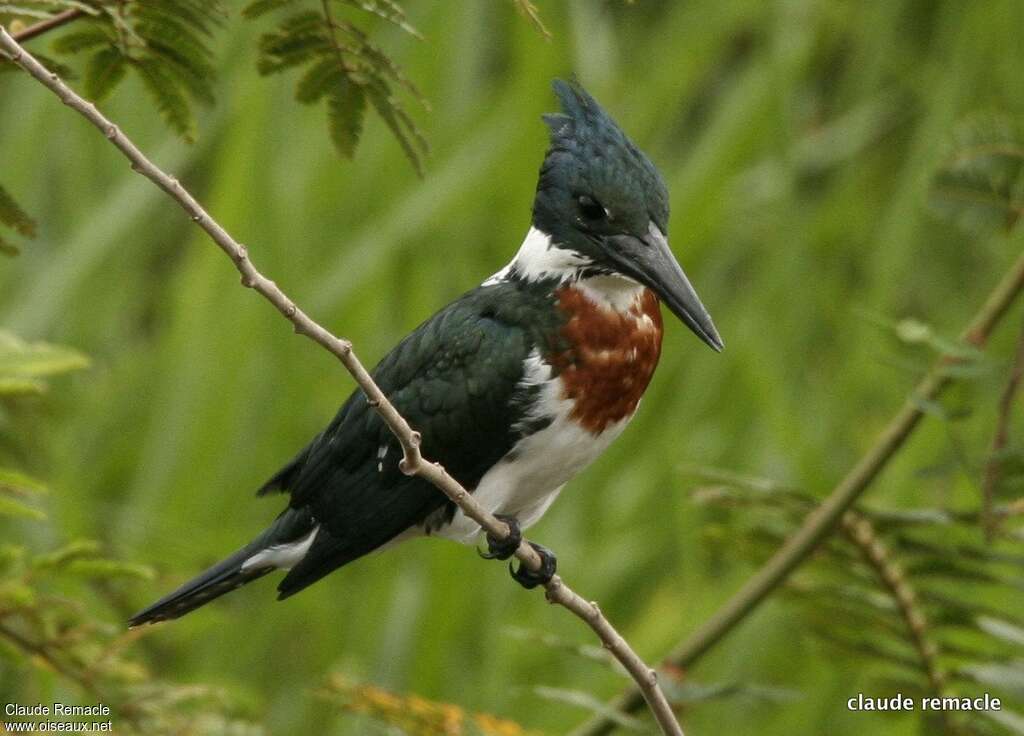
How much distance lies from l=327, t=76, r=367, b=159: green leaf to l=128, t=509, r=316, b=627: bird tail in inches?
23.4

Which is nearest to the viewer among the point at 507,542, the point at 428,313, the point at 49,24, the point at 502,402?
the point at 49,24

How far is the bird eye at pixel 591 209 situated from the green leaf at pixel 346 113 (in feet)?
1.06

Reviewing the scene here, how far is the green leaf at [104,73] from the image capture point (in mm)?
1746

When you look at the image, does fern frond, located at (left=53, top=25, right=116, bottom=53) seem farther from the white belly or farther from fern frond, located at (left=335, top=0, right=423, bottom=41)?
the white belly

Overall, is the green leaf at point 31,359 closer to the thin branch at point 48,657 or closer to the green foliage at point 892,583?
the thin branch at point 48,657

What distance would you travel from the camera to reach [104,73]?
5.74 ft

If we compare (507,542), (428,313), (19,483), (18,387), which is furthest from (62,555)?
(428,313)

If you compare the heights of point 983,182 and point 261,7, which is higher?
point 261,7

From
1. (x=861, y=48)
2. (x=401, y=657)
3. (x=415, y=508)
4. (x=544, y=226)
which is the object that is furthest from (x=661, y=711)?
(x=861, y=48)

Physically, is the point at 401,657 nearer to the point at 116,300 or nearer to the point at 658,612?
the point at 658,612

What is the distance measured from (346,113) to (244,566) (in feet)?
2.17

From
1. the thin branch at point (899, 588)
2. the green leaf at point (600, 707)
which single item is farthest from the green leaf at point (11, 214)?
the thin branch at point (899, 588)

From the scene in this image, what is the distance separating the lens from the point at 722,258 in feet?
14.4

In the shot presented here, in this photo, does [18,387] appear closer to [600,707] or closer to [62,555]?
[62,555]
